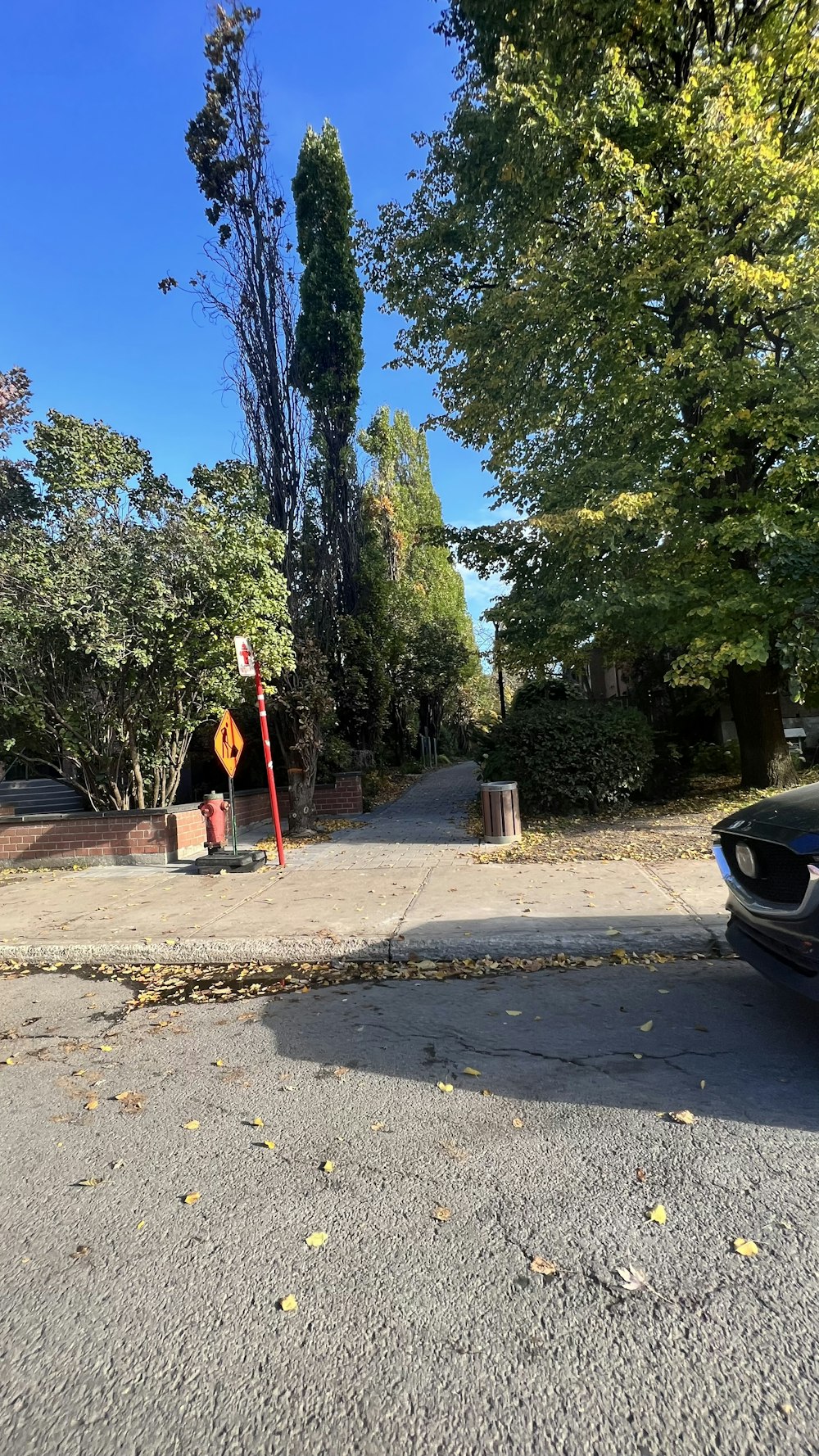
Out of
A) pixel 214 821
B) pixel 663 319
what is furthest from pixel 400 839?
pixel 663 319

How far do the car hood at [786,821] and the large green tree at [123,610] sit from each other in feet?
24.3

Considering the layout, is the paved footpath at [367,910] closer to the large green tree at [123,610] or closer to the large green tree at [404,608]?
the large green tree at [123,610]

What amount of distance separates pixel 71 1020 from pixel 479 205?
12.6 metres

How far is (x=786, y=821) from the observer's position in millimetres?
3336

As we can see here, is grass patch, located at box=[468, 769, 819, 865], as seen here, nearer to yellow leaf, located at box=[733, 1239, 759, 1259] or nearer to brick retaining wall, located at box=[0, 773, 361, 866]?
brick retaining wall, located at box=[0, 773, 361, 866]

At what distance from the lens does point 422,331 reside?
1291 cm

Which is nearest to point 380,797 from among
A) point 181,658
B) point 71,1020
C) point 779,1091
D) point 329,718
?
point 329,718

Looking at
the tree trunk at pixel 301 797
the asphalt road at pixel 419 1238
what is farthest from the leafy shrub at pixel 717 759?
the asphalt road at pixel 419 1238

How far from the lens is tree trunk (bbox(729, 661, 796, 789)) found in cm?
1075

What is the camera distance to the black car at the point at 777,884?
3086 mm

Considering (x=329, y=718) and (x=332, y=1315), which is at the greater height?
(x=329, y=718)

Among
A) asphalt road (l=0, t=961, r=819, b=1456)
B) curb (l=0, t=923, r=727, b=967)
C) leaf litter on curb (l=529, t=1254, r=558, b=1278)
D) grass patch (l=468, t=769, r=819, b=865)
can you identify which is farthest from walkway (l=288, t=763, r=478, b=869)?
leaf litter on curb (l=529, t=1254, r=558, b=1278)

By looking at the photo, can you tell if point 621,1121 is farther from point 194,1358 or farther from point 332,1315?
point 194,1358

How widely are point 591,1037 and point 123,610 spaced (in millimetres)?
7800
